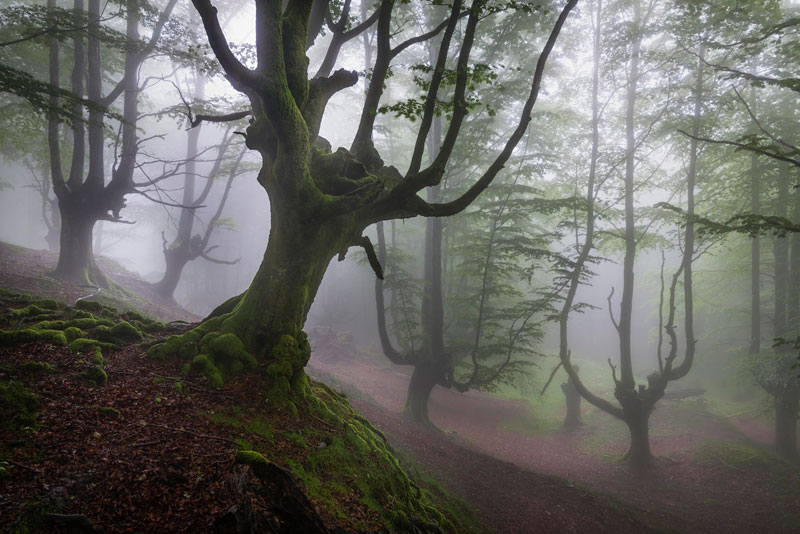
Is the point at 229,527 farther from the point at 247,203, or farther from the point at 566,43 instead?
the point at 247,203

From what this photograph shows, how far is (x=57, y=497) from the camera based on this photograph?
7.22 ft

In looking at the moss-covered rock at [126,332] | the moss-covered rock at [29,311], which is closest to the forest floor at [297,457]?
the moss-covered rock at [126,332]

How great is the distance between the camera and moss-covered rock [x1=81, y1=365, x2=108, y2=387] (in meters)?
3.73

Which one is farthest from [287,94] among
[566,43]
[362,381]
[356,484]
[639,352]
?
[639,352]

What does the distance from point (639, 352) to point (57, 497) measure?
43.8 meters

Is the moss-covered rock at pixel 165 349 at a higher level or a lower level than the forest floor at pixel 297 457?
higher

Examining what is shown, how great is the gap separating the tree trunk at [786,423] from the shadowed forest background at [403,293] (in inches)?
2.9

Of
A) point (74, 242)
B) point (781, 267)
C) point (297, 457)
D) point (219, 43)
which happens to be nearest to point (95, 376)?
point (297, 457)

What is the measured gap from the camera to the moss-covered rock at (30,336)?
4009mm

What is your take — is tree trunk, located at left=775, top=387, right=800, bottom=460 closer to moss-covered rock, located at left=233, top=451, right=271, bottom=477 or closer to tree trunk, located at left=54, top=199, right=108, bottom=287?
moss-covered rock, located at left=233, top=451, right=271, bottom=477

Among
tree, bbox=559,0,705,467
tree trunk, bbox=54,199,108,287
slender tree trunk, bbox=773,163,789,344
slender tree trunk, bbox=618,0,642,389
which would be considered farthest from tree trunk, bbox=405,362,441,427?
tree trunk, bbox=54,199,108,287

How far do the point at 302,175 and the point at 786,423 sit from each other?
18.3 meters

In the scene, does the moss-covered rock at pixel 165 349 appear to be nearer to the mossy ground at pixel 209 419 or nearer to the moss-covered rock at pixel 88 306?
the mossy ground at pixel 209 419

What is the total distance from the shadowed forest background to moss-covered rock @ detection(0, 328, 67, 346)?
3cm
